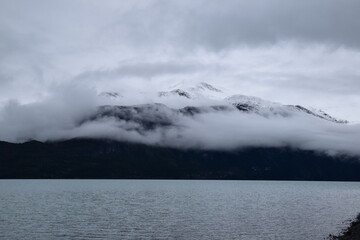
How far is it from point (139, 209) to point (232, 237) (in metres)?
46.3

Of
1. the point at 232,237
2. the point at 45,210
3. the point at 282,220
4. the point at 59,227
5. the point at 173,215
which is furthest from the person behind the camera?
the point at 45,210

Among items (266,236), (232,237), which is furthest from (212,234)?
(266,236)

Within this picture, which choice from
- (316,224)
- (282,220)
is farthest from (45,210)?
(316,224)

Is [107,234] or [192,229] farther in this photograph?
[192,229]

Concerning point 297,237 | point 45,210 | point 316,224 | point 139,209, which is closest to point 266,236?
point 297,237

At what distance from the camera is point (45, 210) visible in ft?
357

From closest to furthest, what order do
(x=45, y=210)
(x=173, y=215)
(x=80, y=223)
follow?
1. (x=80, y=223)
2. (x=173, y=215)
3. (x=45, y=210)

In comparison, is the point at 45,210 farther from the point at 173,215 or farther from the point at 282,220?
the point at 282,220

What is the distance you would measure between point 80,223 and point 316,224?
47299mm

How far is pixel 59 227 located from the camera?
80375 mm

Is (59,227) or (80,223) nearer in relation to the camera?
(59,227)

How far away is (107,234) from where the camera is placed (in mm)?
73938

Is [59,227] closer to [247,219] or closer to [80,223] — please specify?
[80,223]

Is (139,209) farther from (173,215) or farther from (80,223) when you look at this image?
(80,223)
